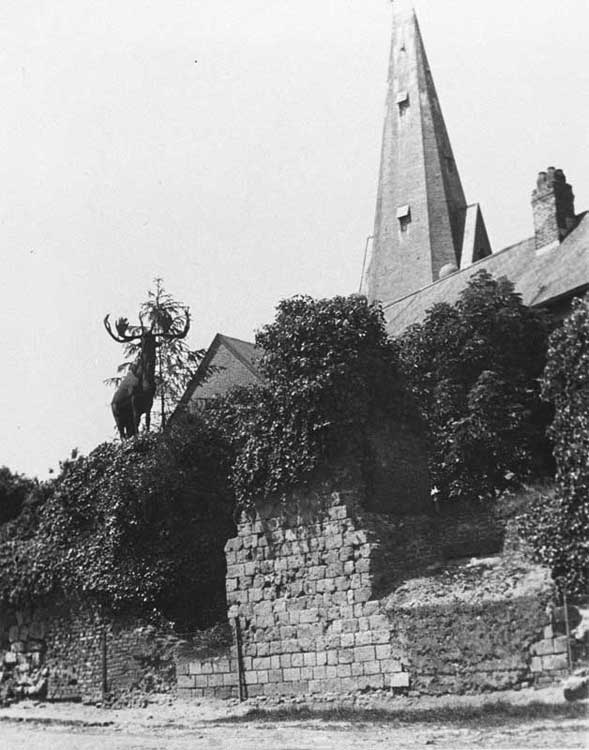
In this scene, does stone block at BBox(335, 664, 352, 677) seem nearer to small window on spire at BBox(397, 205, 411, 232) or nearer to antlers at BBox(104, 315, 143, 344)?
antlers at BBox(104, 315, 143, 344)

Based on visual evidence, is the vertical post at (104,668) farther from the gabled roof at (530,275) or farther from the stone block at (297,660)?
the gabled roof at (530,275)

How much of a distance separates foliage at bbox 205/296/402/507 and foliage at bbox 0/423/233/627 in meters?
1.73

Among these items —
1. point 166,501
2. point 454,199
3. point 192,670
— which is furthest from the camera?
point 454,199

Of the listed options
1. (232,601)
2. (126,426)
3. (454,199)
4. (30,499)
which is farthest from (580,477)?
(454,199)

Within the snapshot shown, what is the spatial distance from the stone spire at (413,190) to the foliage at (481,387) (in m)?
21.5

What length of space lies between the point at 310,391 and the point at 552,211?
13.1 metres

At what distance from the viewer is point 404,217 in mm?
46312

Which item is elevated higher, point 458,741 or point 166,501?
point 166,501

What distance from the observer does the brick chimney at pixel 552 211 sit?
27.6 meters

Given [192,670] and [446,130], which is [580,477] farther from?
[446,130]

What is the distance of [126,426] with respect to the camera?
22.2 metres

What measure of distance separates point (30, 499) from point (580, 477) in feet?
42.9

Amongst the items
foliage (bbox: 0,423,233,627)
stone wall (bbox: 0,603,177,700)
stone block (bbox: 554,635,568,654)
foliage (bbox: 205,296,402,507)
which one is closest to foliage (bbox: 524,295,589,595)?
stone block (bbox: 554,635,568,654)

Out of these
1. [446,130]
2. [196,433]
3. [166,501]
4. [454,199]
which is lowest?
[166,501]
